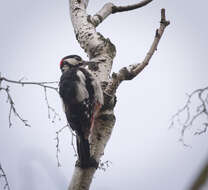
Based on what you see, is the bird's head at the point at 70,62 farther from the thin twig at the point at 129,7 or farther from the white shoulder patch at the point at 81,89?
the thin twig at the point at 129,7

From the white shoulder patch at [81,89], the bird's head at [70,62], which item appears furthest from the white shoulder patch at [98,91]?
the bird's head at [70,62]

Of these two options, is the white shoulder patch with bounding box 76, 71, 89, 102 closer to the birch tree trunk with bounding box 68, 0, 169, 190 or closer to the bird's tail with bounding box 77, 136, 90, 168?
the birch tree trunk with bounding box 68, 0, 169, 190

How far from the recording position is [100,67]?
2.96 m

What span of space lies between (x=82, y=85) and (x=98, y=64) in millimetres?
246

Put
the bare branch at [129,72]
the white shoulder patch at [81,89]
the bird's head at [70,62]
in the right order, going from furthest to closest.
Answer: the bird's head at [70,62]
the white shoulder patch at [81,89]
the bare branch at [129,72]

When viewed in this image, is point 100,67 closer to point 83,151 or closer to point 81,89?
point 81,89

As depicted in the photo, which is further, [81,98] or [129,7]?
[129,7]

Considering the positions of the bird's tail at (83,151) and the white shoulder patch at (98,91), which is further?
the white shoulder patch at (98,91)

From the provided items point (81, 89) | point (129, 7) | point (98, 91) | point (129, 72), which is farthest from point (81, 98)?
point (129, 7)

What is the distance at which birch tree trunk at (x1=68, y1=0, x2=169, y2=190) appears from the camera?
2195 mm

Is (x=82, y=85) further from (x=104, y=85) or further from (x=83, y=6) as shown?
(x=83, y=6)

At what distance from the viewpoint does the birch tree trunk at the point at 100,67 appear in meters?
2.20

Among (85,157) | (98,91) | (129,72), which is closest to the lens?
(85,157)

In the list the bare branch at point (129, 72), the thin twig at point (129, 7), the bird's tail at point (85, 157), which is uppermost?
the thin twig at point (129, 7)
